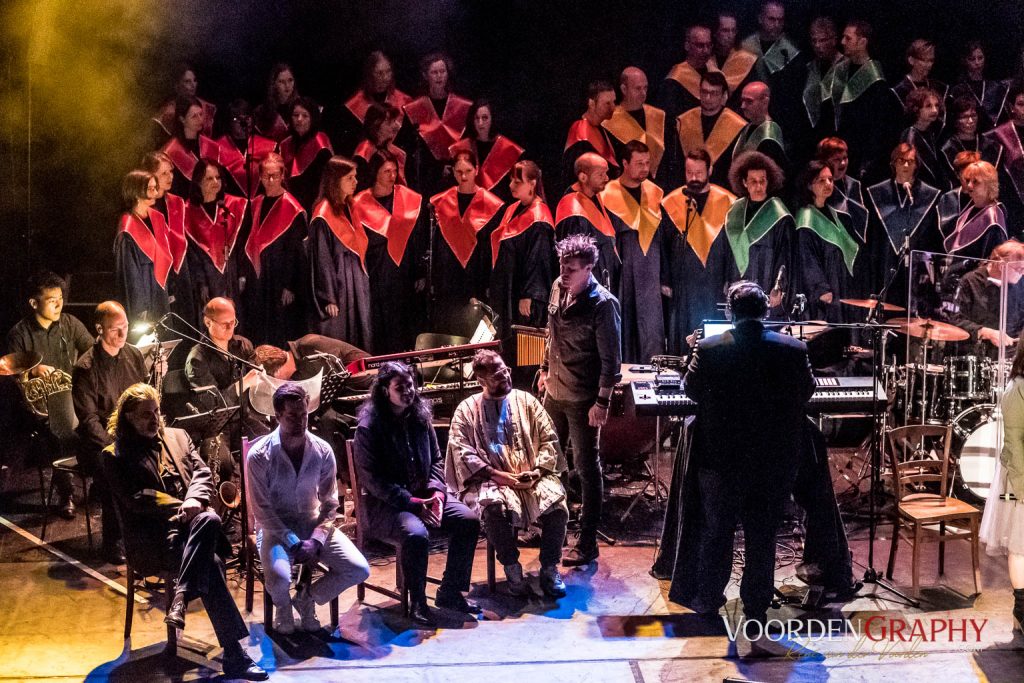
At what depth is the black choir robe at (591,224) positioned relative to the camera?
25.9 ft

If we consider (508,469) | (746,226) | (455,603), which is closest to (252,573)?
(455,603)

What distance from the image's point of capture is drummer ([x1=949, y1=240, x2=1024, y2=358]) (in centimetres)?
748

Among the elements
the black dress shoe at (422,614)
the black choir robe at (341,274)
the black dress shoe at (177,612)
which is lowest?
the black dress shoe at (422,614)

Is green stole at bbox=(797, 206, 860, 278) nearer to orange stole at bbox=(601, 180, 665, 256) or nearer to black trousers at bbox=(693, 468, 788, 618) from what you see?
orange stole at bbox=(601, 180, 665, 256)

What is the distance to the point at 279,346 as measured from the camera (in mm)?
7832

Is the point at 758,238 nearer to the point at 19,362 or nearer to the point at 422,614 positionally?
the point at 422,614

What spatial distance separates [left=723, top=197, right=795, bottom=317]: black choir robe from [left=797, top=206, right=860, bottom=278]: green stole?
12 cm

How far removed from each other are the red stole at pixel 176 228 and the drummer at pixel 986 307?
5.92 metres

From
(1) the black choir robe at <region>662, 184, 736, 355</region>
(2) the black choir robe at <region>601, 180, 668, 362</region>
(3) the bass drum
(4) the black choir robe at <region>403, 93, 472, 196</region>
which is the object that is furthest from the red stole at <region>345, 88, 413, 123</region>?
(3) the bass drum

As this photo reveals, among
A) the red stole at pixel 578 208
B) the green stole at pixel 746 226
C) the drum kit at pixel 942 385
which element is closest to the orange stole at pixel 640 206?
the red stole at pixel 578 208

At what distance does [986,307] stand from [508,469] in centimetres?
434

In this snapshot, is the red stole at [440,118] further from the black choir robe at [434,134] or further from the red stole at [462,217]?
the red stole at [462,217]

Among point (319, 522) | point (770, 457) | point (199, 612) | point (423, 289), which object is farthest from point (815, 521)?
point (423, 289)

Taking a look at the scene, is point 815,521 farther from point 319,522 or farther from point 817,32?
point 817,32
